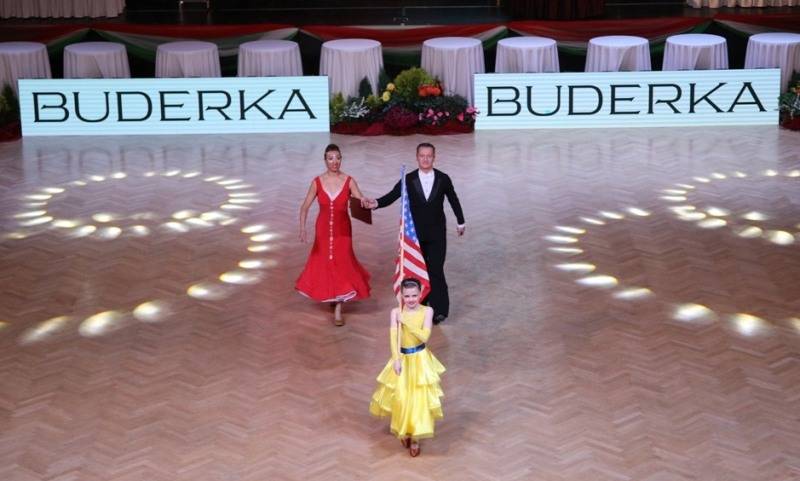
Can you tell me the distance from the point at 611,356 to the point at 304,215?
2331 millimetres

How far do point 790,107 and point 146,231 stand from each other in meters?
7.09

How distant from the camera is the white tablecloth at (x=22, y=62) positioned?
1452 cm

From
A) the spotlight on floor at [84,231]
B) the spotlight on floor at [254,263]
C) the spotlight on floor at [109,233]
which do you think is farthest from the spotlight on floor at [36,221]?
the spotlight on floor at [254,263]

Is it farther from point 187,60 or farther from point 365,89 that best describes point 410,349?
point 187,60

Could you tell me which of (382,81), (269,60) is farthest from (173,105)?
(382,81)

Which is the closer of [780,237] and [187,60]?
[780,237]

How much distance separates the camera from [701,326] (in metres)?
9.11

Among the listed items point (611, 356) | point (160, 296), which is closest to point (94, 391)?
point (160, 296)

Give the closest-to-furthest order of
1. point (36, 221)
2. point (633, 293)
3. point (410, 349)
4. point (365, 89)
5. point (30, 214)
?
point (410, 349)
point (633, 293)
point (36, 221)
point (30, 214)
point (365, 89)

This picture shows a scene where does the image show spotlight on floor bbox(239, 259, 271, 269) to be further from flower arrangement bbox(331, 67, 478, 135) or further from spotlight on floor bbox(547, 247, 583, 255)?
flower arrangement bbox(331, 67, 478, 135)

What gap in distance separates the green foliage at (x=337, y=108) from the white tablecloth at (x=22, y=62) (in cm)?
337

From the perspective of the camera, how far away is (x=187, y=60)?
48.2 ft

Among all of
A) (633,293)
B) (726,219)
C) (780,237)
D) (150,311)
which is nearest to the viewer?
(150,311)

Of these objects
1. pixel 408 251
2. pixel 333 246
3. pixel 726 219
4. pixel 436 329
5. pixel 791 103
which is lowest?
pixel 436 329
